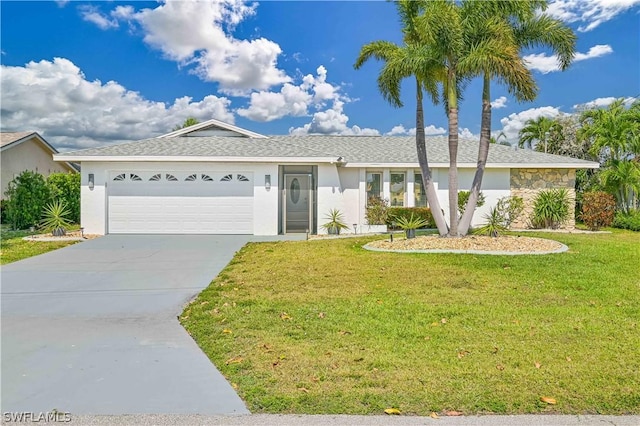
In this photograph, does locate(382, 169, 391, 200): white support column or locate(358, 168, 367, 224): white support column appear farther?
locate(382, 169, 391, 200): white support column

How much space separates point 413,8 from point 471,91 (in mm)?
2984

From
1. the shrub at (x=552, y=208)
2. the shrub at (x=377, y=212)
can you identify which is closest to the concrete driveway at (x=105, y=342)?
the shrub at (x=377, y=212)

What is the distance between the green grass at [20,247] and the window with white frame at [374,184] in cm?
1100

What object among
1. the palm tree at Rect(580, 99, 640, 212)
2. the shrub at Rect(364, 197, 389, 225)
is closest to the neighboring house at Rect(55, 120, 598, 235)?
the shrub at Rect(364, 197, 389, 225)

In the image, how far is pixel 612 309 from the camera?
5.71m

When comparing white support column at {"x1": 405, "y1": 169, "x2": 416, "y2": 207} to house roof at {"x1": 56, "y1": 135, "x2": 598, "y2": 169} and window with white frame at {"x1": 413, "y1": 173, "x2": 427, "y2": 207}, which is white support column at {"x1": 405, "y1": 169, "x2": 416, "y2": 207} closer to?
window with white frame at {"x1": 413, "y1": 173, "x2": 427, "y2": 207}

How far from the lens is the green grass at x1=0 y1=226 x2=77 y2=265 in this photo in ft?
34.5

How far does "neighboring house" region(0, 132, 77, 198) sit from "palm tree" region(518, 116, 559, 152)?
27342 millimetres

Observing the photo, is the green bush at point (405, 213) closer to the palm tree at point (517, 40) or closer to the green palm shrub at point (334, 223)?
the green palm shrub at point (334, 223)

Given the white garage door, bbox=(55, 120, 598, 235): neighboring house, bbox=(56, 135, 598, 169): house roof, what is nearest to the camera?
bbox=(56, 135, 598, 169): house roof

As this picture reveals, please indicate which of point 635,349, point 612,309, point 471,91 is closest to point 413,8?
point 471,91

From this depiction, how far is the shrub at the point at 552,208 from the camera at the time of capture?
656 inches

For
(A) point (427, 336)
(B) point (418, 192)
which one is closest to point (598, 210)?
(B) point (418, 192)

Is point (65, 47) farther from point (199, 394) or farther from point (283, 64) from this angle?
point (199, 394)
